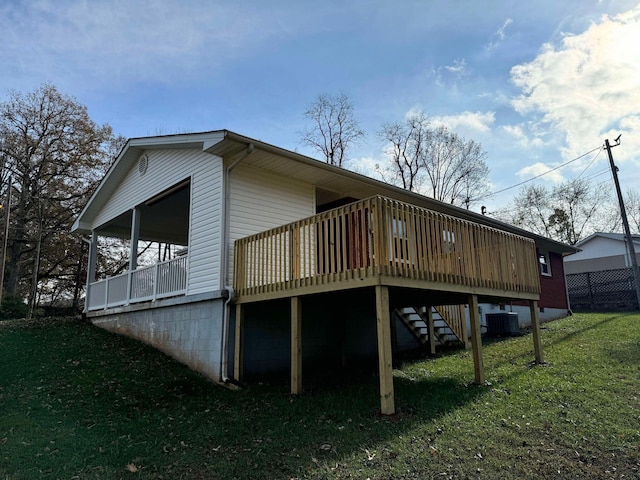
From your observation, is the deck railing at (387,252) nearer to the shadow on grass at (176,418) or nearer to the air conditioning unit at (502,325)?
the shadow on grass at (176,418)

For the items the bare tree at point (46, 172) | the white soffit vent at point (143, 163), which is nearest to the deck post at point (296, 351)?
the white soffit vent at point (143, 163)

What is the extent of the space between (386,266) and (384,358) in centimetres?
Result: 123

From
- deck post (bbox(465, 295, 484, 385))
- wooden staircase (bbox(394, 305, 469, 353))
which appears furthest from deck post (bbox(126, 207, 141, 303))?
deck post (bbox(465, 295, 484, 385))

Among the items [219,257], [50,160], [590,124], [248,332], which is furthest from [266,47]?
[50,160]

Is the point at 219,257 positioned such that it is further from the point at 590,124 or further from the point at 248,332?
the point at 590,124

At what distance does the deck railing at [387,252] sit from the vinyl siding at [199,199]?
2.14 ft

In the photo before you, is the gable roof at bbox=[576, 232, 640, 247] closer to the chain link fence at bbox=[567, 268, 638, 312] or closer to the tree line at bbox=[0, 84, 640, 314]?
the chain link fence at bbox=[567, 268, 638, 312]

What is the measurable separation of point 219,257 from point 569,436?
250 inches

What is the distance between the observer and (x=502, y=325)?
543 inches

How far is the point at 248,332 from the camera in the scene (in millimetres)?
8773

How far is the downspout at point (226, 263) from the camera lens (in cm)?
830

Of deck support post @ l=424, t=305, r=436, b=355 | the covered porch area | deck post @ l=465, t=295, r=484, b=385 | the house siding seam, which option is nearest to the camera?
deck post @ l=465, t=295, r=484, b=385

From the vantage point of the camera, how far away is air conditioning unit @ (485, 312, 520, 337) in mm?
13711

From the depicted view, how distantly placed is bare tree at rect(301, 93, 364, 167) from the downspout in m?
19.9
